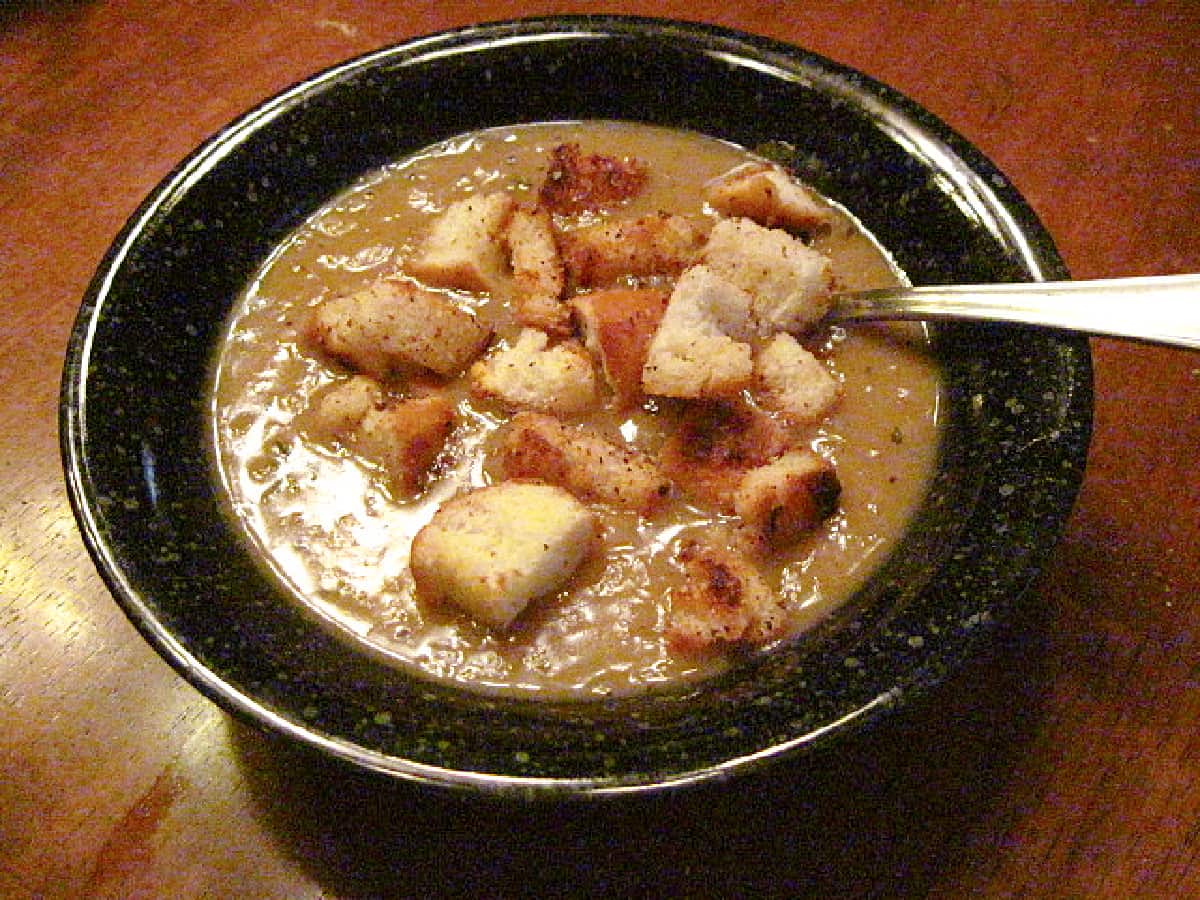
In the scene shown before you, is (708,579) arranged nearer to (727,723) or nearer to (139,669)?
(727,723)

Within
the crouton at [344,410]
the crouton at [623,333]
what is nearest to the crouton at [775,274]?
the crouton at [623,333]

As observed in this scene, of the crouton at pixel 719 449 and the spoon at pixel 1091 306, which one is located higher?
the spoon at pixel 1091 306

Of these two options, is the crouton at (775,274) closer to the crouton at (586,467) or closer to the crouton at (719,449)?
the crouton at (719,449)

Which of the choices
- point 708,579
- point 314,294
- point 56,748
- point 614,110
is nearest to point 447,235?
point 314,294

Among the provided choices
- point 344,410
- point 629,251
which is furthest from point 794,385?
point 344,410

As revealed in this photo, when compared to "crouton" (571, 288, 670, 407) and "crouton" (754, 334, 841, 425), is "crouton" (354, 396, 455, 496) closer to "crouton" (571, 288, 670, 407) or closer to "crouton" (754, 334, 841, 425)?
"crouton" (571, 288, 670, 407)

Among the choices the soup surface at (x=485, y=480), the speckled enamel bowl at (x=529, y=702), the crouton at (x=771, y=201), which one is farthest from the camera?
the crouton at (x=771, y=201)
